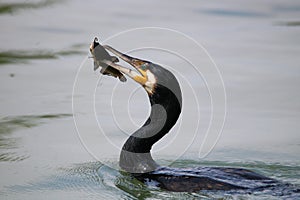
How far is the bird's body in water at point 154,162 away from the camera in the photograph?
20.9 feet

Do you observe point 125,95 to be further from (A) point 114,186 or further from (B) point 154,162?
(A) point 114,186

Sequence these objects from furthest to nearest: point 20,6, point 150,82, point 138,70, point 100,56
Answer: point 20,6
point 100,56
point 138,70
point 150,82

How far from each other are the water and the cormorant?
0.10 meters

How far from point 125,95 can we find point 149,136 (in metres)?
2.06

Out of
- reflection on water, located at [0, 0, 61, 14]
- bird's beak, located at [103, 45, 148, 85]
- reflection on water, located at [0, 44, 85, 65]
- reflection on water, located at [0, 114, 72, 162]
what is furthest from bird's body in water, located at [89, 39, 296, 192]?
reflection on water, located at [0, 0, 61, 14]

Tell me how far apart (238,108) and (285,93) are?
66 centimetres

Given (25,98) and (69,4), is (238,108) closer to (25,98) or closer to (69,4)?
(25,98)

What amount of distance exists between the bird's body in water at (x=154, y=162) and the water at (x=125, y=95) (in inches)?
4.2

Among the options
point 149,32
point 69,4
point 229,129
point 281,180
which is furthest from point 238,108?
point 69,4

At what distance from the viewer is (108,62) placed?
6.80m

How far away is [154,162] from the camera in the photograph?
6.93 meters

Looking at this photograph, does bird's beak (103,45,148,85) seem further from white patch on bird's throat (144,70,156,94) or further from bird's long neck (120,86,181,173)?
bird's long neck (120,86,181,173)

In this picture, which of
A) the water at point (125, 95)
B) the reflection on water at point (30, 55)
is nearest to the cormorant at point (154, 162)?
the water at point (125, 95)

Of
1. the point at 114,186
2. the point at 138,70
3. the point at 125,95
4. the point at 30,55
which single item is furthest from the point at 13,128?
the point at 30,55
